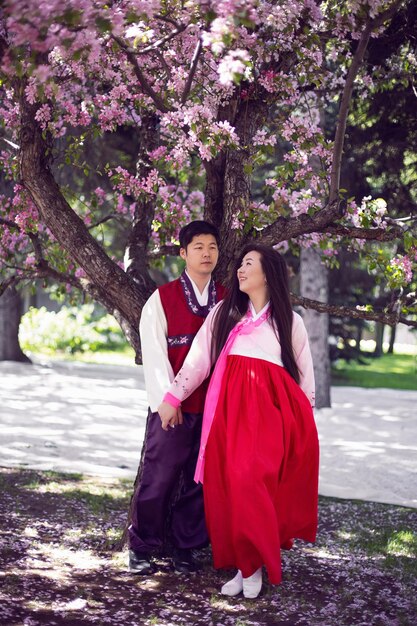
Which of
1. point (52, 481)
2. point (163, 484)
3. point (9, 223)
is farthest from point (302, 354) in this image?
point (52, 481)

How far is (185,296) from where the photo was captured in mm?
4215

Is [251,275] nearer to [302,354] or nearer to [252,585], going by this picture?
[302,354]

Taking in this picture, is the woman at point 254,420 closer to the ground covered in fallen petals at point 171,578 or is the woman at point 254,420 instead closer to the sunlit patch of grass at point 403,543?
the ground covered in fallen petals at point 171,578

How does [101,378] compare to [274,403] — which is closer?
[274,403]

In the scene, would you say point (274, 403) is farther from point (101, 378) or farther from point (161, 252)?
point (101, 378)

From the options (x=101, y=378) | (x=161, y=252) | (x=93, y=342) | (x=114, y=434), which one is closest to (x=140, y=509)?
(x=161, y=252)

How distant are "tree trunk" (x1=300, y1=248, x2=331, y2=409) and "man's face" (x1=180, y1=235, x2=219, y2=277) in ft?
20.4

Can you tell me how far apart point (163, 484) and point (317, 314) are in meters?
A: 6.45

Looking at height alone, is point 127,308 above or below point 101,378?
above

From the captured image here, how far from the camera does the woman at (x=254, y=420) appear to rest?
3756 mm

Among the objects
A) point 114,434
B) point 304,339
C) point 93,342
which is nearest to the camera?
point 304,339

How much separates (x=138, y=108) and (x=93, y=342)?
519 inches

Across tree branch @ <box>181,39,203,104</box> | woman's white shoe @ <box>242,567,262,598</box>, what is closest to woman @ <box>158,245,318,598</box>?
woman's white shoe @ <box>242,567,262,598</box>

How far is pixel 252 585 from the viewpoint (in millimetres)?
3867
